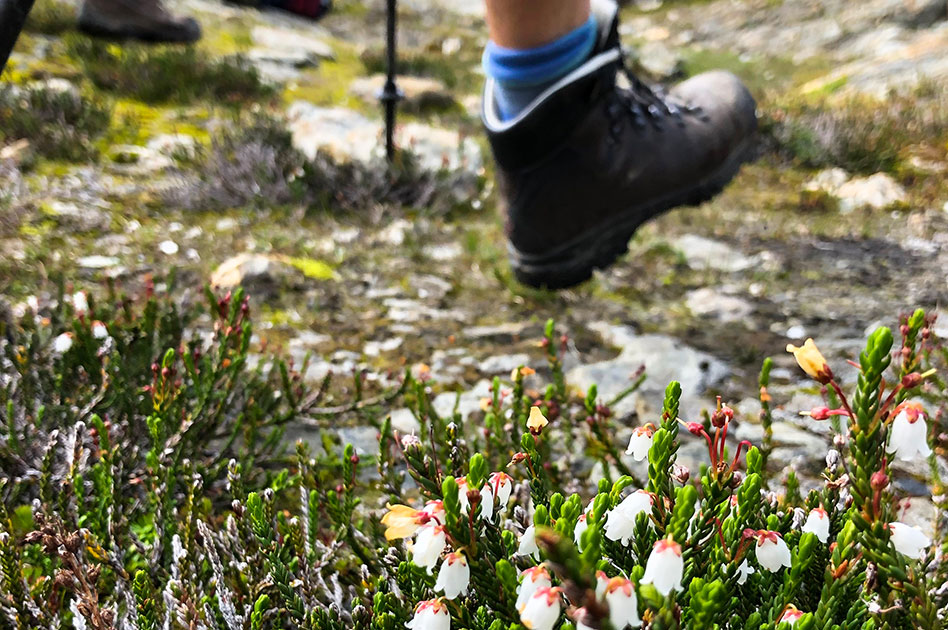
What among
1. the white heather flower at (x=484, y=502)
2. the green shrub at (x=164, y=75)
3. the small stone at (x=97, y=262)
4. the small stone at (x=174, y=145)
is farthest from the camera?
the green shrub at (x=164, y=75)

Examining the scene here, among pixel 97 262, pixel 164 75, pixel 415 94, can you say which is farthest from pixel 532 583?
pixel 415 94

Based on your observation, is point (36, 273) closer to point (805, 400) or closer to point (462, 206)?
point (462, 206)

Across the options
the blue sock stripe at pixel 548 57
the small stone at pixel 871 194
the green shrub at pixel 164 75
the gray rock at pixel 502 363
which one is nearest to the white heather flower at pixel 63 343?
the gray rock at pixel 502 363

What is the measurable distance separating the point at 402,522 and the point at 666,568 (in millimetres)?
320

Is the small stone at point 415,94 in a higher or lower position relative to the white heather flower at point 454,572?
higher

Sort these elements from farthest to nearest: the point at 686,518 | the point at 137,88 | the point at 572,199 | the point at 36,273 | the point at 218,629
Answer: the point at 137,88, the point at 36,273, the point at 572,199, the point at 218,629, the point at 686,518

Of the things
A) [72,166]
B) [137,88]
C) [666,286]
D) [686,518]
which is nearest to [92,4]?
[137,88]

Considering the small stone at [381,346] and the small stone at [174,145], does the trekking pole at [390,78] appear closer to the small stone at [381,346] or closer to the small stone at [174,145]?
the small stone at [174,145]

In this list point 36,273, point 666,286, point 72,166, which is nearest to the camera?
point 36,273

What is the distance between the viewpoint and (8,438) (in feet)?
5.44

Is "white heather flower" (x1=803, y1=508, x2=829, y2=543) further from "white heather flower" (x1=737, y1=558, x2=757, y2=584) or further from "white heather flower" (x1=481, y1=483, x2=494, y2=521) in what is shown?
"white heather flower" (x1=481, y1=483, x2=494, y2=521)

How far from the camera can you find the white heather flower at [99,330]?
1889 millimetres

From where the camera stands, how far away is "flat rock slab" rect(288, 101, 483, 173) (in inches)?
179

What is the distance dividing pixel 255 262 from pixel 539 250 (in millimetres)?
1273
